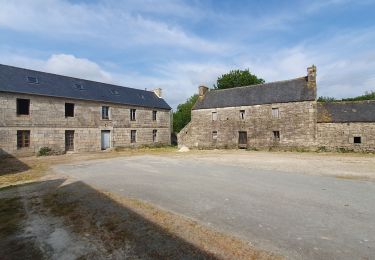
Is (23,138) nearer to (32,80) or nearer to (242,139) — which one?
(32,80)

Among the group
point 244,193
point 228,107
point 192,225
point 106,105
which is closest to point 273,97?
point 228,107

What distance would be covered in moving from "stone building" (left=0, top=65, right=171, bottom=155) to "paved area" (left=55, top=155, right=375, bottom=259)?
10.8 meters

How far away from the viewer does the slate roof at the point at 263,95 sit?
21.8 meters

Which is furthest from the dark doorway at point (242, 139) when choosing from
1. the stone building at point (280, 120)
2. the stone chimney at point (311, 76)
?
the stone chimney at point (311, 76)

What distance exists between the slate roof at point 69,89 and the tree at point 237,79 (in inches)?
548

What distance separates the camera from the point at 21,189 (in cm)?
789

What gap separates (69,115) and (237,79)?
1059 inches

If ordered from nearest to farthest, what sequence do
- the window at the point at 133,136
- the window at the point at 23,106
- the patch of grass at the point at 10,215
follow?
the patch of grass at the point at 10,215 < the window at the point at 23,106 < the window at the point at 133,136

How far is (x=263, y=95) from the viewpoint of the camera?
2419 cm

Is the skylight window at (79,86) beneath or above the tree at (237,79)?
beneath

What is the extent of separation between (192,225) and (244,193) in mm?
2817

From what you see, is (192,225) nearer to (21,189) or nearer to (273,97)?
(21,189)

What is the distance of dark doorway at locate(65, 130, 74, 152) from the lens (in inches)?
819

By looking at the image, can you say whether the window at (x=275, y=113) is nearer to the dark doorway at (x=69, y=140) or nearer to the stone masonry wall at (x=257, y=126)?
the stone masonry wall at (x=257, y=126)
